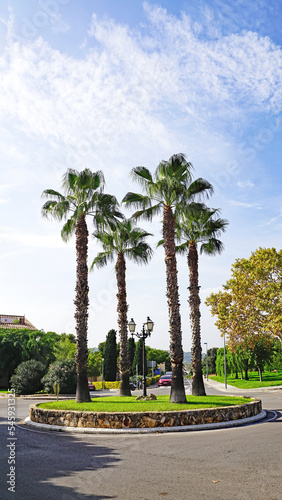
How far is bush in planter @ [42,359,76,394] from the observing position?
3166cm

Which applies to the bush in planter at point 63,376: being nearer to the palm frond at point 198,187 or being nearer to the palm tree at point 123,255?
the palm tree at point 123,255

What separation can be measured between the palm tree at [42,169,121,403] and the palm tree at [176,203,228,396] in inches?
168

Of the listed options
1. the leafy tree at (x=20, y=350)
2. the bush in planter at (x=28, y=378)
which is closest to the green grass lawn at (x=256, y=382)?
the bush in planter at (x=28, y=378)

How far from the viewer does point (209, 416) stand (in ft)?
46.0

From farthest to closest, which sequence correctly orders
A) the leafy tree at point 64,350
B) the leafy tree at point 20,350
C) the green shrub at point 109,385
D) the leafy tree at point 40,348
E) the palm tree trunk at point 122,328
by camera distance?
the leafy tree at point 64,350
the green shrub at point 109,385
the leafy tree at point 40,348
the leafy tree at point 20,350
the palm tree trunk at point 122,328

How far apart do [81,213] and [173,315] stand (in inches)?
264

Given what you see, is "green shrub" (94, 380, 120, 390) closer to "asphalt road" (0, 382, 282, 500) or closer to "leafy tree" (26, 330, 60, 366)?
"leafy tree" (26, 330, 60, 366)

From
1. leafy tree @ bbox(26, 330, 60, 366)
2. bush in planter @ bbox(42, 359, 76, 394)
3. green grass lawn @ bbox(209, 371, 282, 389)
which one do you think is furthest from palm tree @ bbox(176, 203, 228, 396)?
leafy tree @ bbox(26, 330, 60, 366)

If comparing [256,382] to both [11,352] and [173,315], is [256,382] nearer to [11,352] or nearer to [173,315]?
[11,352]

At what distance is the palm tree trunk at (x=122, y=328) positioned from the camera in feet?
76.0

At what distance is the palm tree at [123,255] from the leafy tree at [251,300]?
14959mm

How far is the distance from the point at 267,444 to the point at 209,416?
397cm

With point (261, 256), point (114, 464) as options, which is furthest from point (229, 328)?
point (114, 464)

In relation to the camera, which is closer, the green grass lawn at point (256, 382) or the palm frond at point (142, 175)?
the palm frond at point (142, 175)
